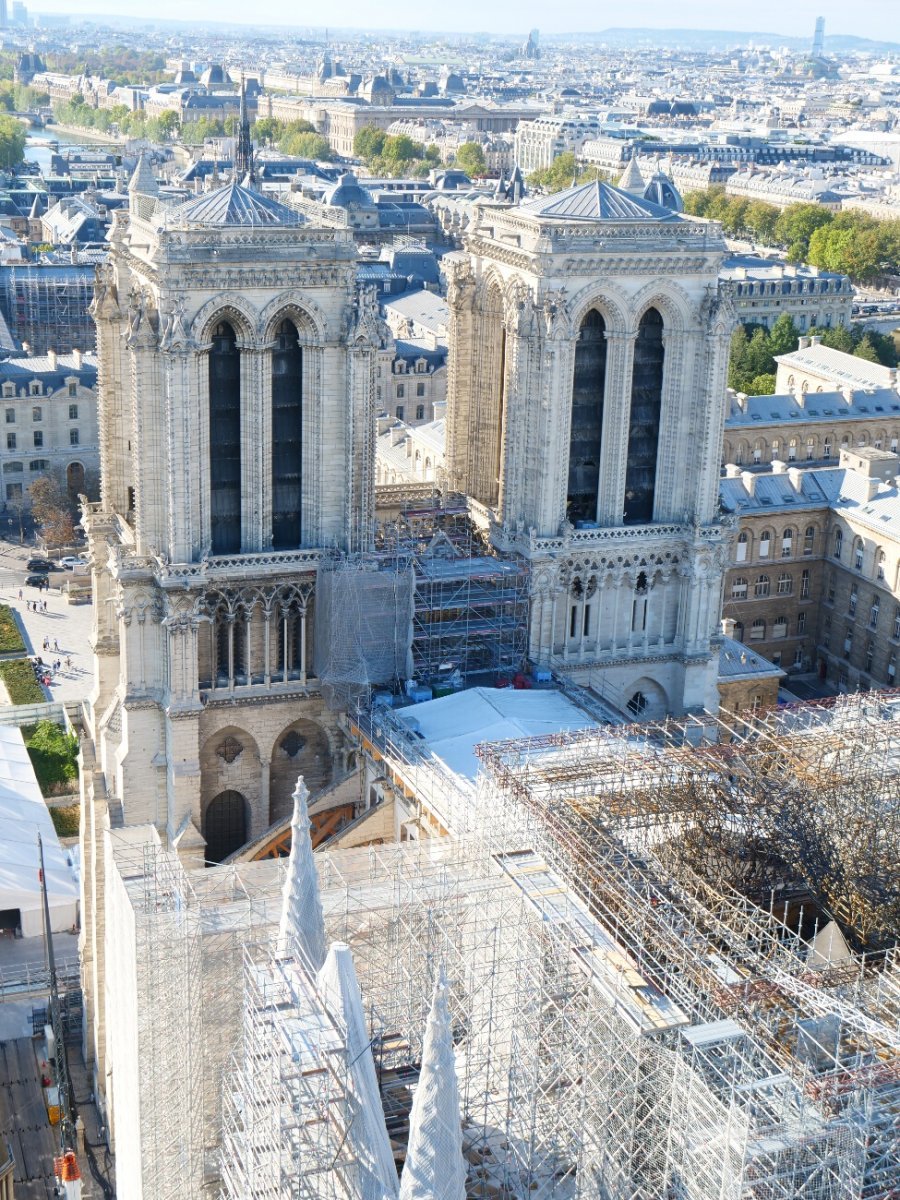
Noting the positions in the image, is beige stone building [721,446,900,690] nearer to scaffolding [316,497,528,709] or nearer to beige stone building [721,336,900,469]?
beige stone building [721,336,900,469]

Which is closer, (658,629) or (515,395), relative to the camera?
(515,395)

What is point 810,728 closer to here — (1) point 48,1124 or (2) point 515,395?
(2) point 515,395

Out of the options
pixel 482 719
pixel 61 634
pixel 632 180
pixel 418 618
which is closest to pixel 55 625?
pixel 61 634

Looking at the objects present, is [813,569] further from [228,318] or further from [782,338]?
[782,338]

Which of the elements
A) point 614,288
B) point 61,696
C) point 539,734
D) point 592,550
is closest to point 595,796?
point 539,734

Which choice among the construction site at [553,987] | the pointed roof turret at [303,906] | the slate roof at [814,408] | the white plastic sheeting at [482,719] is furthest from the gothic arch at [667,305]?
the slate roof at [814,408]
